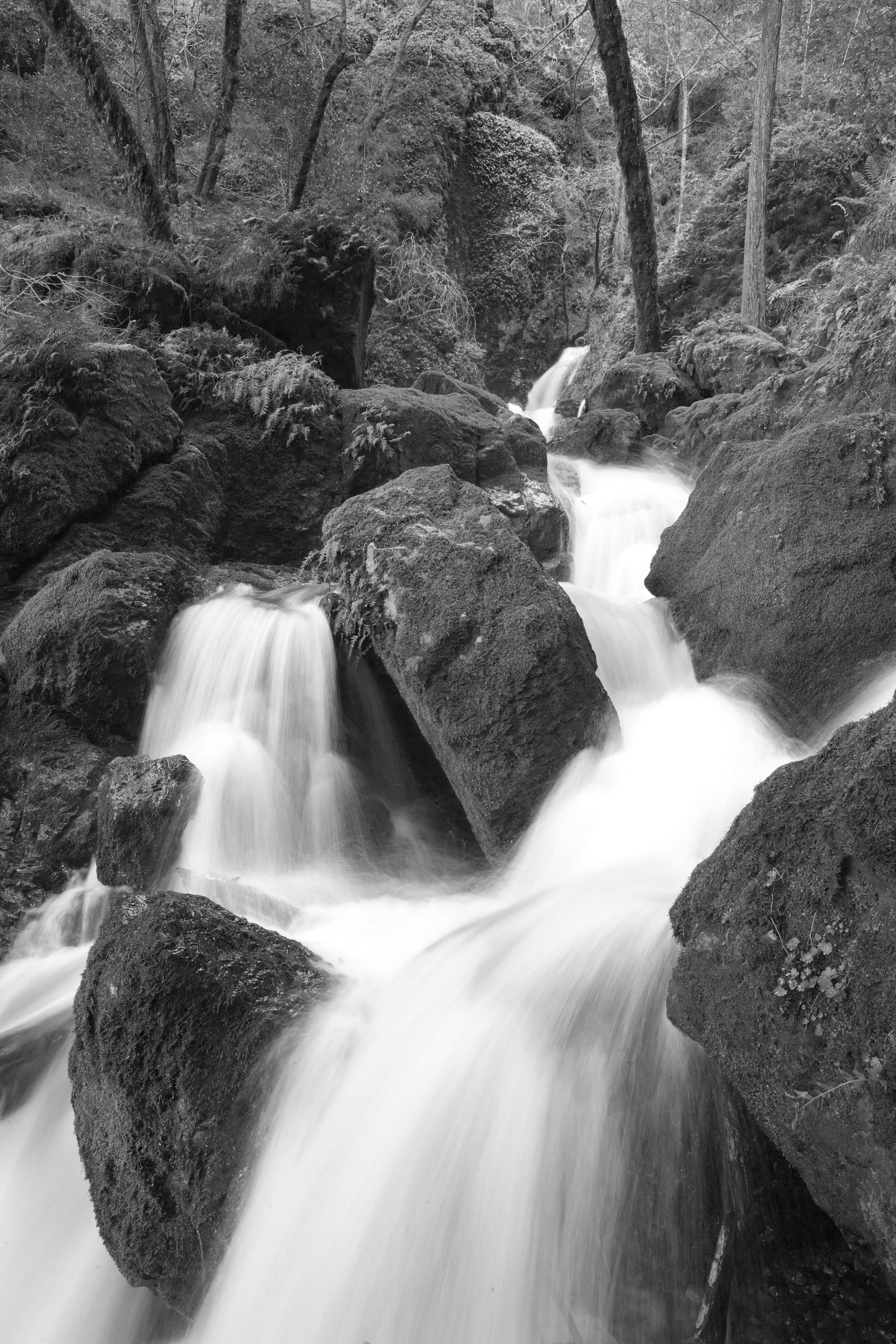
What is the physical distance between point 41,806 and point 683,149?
746 inches

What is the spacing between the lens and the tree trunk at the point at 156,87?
Answer: 1118cm

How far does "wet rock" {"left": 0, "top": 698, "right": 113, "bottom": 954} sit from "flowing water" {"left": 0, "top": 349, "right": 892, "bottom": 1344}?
0.65 feet

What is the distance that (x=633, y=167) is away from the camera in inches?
461

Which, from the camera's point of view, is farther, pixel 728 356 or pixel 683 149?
pixel 683 149

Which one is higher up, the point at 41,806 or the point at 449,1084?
the point at 449,1084

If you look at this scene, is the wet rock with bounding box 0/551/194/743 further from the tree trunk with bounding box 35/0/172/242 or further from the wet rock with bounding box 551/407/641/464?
the wet rock with bounding box 551/407/641/464

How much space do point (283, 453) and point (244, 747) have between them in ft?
13.0

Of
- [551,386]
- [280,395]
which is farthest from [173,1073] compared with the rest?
[551,386]

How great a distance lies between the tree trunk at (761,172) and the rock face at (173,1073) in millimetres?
12354

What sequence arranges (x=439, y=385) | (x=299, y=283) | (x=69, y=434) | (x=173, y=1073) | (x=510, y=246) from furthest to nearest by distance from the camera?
(x=510, y=246) → (x=439, y=385) → (x=299, y=283) → (x=69, y=434) → (x=173, y=1073)

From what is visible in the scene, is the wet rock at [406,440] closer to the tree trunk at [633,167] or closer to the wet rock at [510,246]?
the tree trunk at [633,167]

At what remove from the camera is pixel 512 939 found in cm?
396

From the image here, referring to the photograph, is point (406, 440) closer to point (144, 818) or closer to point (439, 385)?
point (439, 385)

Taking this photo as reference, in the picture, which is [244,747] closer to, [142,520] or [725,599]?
[142,520]
